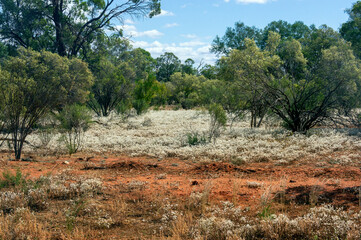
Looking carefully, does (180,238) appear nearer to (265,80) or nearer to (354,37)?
(265,80)

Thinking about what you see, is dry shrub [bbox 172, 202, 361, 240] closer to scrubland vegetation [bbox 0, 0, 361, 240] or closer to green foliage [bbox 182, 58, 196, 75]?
scrubland vegetation [bbox 0, 0, 361, 240]

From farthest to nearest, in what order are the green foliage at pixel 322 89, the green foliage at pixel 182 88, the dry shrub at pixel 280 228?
the green foliage at pixel 182 88
the green foliage at pixel 322 89
the dry shrub at pixel 280 228

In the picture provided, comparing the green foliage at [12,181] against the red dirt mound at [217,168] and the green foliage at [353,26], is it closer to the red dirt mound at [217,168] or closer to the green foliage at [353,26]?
the red dirt mound at [217,168]

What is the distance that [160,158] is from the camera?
10812mm

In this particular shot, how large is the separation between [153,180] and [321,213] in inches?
155

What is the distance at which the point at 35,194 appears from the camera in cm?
562

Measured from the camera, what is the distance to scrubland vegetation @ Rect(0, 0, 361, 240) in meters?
4.45

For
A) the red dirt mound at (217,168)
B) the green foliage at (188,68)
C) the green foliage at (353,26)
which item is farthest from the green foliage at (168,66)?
the red dirt mound at (217,168)

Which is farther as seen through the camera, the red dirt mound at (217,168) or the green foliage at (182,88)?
the green foliage at (182,88)

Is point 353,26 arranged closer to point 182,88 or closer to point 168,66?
point 182,88

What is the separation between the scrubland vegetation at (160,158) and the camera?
445 cm

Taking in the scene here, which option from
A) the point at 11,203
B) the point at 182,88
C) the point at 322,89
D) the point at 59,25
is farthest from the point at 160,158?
the point at 182,88

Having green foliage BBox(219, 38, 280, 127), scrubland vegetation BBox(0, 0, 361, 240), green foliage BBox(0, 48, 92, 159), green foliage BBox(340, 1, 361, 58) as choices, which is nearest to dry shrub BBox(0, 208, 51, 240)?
scrubland vegetation BBox(0, 0, 361, 240)

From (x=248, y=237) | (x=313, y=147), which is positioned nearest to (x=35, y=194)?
(x=248, y=237)
